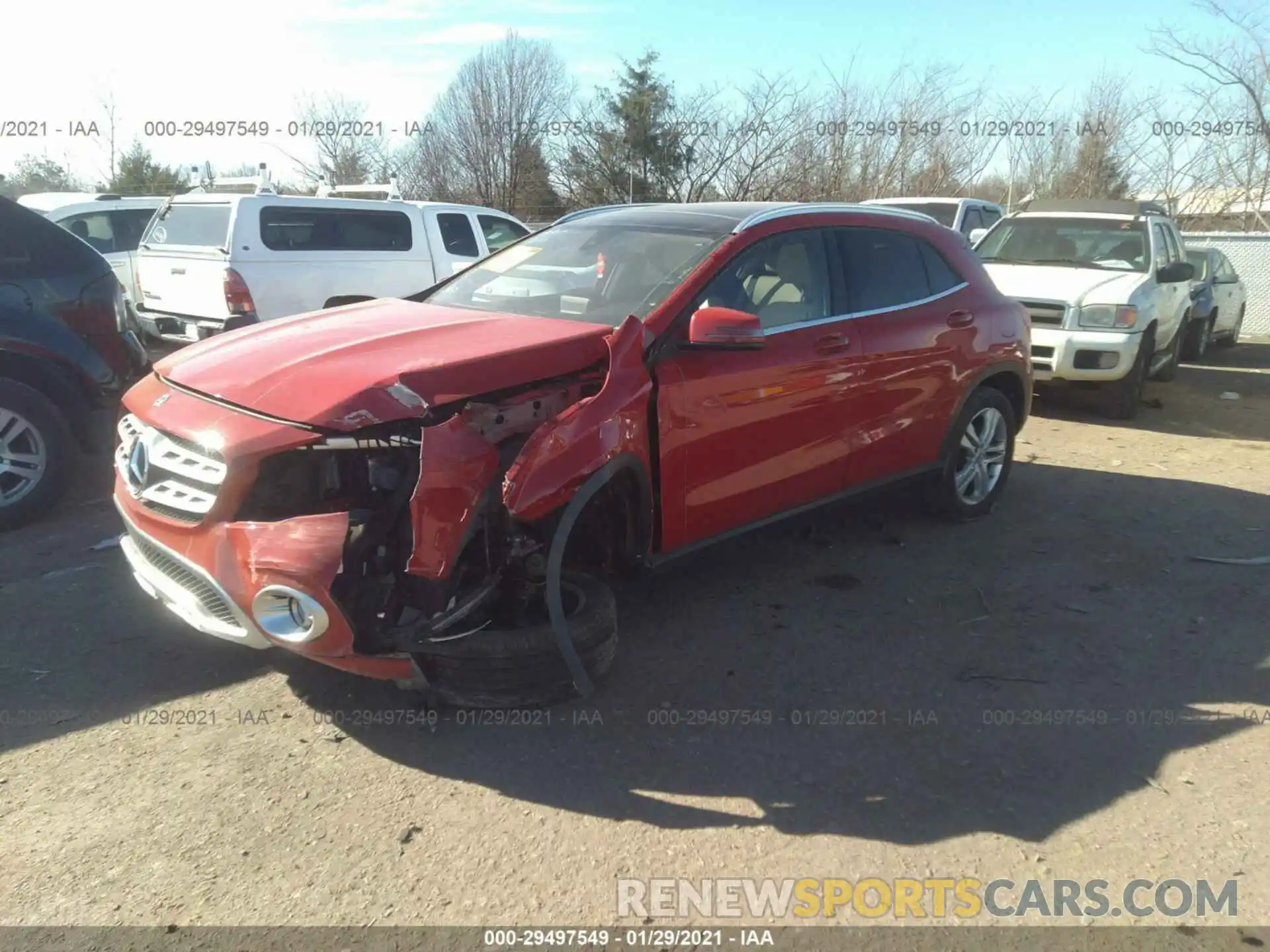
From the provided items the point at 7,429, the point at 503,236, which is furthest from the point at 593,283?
the point at 503,236

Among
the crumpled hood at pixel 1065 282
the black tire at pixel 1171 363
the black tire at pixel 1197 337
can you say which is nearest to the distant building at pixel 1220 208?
the black tire at pixel 1197 337

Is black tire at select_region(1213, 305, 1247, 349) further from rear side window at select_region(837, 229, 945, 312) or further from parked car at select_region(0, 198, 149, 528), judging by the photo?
parked car at select_region(0, 198, 149, 528)

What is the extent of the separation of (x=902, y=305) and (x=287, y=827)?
3.80 m

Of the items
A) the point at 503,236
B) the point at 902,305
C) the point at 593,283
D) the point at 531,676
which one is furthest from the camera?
the point at 503,236

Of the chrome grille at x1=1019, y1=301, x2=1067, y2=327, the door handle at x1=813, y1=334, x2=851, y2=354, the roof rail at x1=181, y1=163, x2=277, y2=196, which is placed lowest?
the door handle at x1=813, y1=334, x2=851, y2=354

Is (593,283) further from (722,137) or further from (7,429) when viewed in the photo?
(722,137)

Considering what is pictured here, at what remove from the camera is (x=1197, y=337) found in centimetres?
1298

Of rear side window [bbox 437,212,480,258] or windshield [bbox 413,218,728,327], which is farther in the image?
rear side window [bbox 437,212,480,258]

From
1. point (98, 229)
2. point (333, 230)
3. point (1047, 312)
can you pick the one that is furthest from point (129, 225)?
point (1047, 312)

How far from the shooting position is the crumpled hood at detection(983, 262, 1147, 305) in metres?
8.83

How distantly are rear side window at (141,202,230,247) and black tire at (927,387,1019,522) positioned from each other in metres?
6.92

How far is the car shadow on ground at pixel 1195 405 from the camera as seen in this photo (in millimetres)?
8922

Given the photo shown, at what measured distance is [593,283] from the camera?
13.9 feet

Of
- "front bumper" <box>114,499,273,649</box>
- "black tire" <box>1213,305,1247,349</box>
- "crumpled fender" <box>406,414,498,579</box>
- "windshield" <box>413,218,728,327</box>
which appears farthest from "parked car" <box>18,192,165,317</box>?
"black tire" <box>1213,305,1247,349</box>
